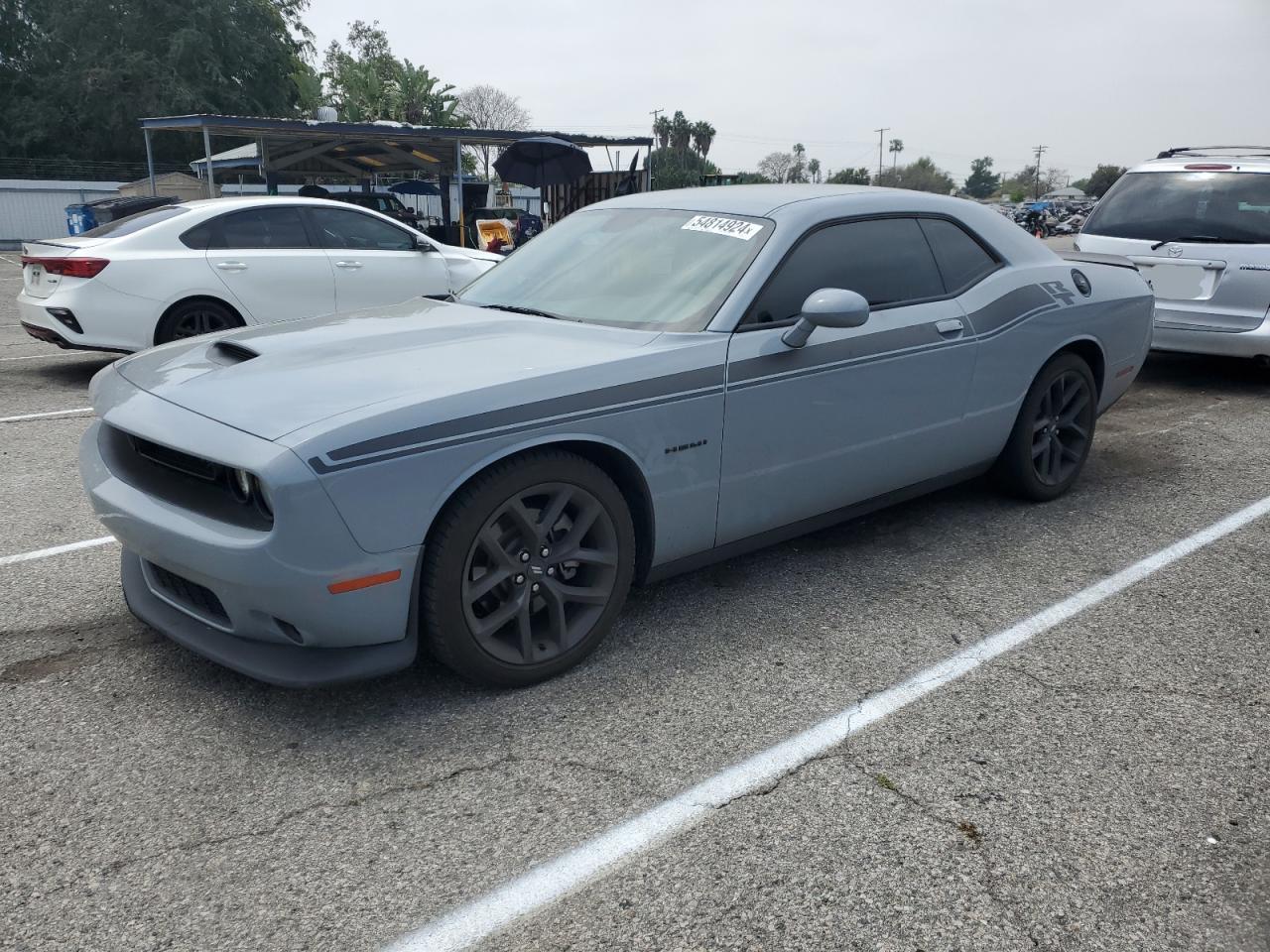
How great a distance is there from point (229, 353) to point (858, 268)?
2304mm

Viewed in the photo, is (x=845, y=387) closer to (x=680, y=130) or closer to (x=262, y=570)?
(x=262, y=570)

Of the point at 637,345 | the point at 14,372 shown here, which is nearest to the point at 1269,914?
the point at 637,345

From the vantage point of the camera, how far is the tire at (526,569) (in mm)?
2766

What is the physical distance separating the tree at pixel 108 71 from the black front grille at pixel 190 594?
148ft

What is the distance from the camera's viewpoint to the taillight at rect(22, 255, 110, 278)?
717 cm

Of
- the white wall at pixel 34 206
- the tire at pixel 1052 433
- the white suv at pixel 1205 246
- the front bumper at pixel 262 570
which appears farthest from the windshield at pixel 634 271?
the white wall at pixel 34 206

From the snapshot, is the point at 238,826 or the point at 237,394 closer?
the point at 238,826

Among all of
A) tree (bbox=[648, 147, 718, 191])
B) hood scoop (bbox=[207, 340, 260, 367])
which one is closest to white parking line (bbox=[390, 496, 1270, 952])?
hood scoop (bbox=[207, 340, 260, 367])

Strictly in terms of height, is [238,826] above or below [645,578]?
below

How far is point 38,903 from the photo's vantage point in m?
2.13

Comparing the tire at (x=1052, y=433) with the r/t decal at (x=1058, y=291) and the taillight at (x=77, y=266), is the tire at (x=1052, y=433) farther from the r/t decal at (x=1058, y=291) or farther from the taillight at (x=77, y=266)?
the taillight at (x=77, y=266)

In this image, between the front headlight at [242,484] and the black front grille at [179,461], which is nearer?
the front headlight at [242,484]

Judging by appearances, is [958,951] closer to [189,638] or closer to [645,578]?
[645,578]

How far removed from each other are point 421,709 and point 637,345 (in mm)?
Result: 1306
